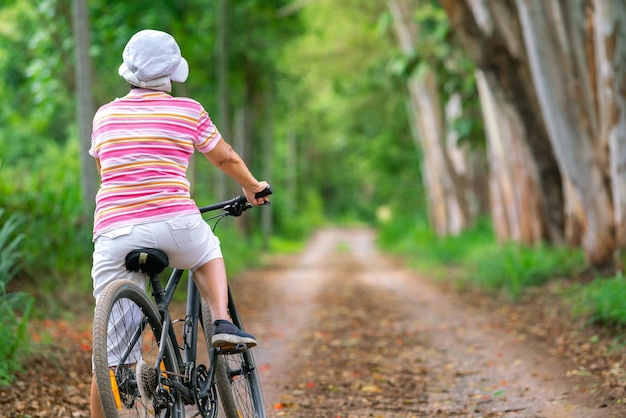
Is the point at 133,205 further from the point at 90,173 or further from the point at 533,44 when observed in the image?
the point at 533,44

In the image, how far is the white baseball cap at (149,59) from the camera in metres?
3.79

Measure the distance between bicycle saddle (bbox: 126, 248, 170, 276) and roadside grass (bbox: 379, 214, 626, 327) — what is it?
4555 millimetres

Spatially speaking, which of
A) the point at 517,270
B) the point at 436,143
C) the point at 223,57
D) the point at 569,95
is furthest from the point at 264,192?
the point at 436,143

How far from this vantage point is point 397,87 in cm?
2206

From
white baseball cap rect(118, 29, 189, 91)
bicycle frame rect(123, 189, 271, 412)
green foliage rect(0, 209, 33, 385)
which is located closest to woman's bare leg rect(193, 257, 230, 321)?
bicycle frame rect(123, 189, 271, 412)

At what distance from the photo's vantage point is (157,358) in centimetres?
379

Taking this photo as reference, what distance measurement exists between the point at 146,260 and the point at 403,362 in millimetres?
4059

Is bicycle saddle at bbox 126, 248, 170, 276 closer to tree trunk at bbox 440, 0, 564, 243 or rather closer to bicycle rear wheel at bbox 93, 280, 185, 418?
bicycle rear wheel at bbox 93, 280, 185, 418

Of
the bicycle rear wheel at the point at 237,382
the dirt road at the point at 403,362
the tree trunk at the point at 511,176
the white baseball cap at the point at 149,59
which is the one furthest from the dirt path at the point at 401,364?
the tree trunk at the point at 511,176

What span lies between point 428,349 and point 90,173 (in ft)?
13.8

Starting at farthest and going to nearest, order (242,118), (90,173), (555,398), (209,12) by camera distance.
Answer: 1. (242,118)
2. (209,12)
3. (90,173)
4. (555,398)

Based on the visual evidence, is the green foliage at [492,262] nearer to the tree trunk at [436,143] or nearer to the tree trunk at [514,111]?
the tree trunk at [514,111]

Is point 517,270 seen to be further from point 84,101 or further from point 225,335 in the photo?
point 225,335

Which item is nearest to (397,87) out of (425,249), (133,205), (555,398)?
(425,249)
